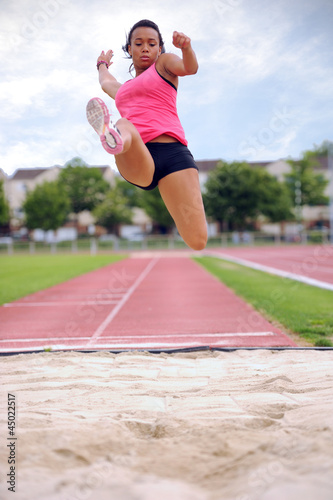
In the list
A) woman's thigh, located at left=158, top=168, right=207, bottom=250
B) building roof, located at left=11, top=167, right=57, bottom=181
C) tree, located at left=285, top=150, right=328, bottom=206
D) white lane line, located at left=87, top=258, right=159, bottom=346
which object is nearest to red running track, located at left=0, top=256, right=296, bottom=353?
white lane line, located at left=87, top=258, right=159, bottom=346

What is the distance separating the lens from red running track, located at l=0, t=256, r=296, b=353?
5.19 metres

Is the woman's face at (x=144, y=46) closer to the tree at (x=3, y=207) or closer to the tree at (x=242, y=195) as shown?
the tree at (x=3, y=207)

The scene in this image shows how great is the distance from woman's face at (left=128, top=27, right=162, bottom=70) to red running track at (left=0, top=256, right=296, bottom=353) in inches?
106

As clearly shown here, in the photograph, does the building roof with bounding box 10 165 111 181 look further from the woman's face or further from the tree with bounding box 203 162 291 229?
the woman's face

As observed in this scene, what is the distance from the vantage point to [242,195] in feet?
138

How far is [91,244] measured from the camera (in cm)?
3822

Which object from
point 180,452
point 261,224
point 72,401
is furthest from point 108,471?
point 261,224

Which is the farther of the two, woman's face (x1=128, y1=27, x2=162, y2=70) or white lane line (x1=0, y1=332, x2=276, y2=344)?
white lane line (x1=0, y1=332, x2=276, y2=344)

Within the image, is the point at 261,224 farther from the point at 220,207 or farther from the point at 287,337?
the point at 287,337

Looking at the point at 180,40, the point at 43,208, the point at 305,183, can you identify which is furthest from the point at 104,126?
the point at 305,183

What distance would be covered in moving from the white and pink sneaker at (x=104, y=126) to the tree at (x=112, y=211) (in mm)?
42656

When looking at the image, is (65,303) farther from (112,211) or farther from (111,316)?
(112,211)

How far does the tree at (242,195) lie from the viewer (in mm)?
41281

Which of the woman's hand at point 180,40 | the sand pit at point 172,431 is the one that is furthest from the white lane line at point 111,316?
the woman's hand at point 180,40
